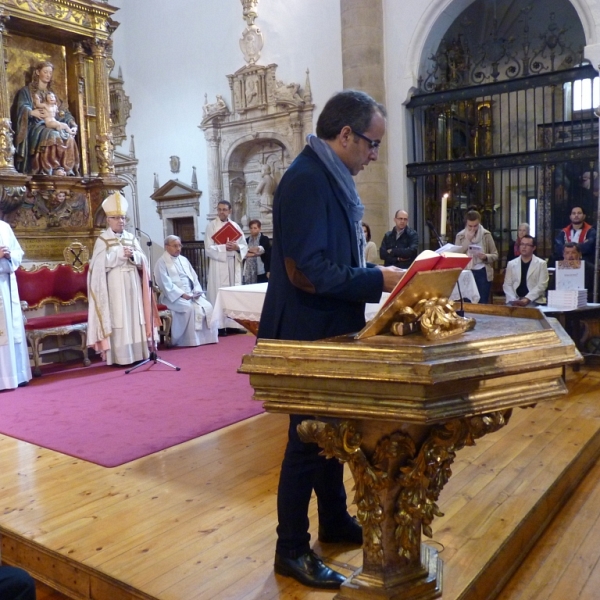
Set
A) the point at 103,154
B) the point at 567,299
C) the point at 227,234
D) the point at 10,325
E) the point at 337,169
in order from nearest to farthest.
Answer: the point at 337,169 → the point at 567,299 → the point at 10,325 → the point at 103,154 → the point at 227,234

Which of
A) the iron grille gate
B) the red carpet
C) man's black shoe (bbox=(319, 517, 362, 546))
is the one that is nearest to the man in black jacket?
the iron grille gate

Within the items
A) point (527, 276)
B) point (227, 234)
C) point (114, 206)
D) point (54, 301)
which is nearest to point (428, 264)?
point (527, 276)

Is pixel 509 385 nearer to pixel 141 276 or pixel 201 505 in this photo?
pixel 201 505

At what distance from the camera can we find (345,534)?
227 cm

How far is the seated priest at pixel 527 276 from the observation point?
5.96m

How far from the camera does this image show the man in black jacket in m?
7.33

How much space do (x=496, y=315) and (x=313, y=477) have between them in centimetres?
76

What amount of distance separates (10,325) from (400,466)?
465 cm

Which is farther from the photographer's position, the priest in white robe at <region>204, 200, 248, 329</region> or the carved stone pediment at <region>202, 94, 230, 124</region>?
the carved stone pediment at <region>202, 94, 230, 124</region>

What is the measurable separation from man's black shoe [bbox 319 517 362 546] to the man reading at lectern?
261mm

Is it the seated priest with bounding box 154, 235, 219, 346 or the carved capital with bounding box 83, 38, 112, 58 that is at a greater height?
the carved capital with bounding box 83, 38, 112, 58

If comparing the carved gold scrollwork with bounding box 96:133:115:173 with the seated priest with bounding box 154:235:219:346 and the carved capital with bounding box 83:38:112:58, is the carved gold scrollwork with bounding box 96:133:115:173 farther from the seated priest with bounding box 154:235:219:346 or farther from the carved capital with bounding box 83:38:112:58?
the seated priest with bounding box 154:235:219:346

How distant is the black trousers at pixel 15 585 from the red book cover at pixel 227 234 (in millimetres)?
6442

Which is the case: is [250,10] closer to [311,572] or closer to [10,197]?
[10,197]
